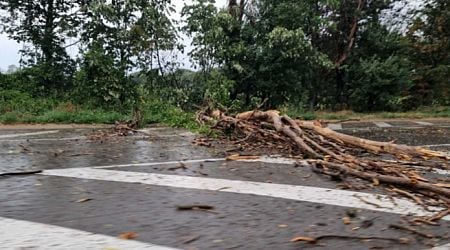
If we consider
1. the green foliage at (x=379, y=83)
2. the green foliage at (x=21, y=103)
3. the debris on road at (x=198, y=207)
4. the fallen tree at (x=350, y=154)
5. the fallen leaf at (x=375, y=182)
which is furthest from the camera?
the green foliage at (x=379, y=83)

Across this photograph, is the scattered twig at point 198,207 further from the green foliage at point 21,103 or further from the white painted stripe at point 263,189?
the green foliage at point 21,103

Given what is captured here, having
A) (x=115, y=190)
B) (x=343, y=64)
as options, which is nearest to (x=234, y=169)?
(x=115, y=190)

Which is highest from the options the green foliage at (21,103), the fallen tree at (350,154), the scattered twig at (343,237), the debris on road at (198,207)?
the green foliage at (21,103)

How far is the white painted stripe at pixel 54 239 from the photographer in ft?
7.87

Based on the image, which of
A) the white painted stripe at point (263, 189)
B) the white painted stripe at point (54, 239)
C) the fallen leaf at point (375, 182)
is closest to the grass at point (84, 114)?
the white painted stripe at point (263, 189)

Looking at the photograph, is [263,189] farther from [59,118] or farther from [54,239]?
[59,118]

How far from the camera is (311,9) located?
15547 mm

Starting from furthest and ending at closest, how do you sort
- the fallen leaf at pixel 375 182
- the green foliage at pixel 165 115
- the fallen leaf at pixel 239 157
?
the green foliage at pixel 165 115, the fallen leaf at pixel 239 157, the fallen leaf at pixel 375 182

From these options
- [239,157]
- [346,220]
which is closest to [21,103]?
[239,157]

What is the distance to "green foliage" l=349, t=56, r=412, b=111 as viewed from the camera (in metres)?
16.5

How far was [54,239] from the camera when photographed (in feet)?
8.18

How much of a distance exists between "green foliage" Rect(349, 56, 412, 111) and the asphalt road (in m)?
12.3

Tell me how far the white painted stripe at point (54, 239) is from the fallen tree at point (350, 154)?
6.41 feet

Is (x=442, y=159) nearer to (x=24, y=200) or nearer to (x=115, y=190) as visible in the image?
(x=115, y=190)
